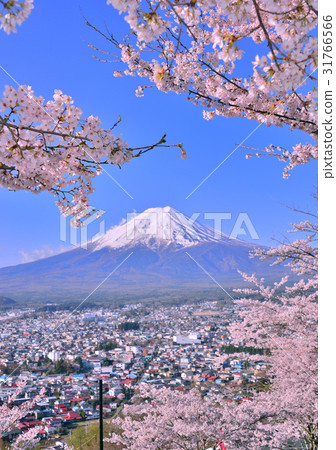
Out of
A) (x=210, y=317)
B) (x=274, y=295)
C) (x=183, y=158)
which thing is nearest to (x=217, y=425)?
(x=274, y=295)

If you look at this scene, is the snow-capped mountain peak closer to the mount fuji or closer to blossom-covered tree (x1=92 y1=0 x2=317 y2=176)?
the mount fuji

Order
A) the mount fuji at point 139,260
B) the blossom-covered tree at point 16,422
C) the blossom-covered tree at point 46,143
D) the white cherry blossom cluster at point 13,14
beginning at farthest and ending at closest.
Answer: the mount fuji at point 139,260, the blossom-covered tree at point 16,422, the blossom-covered tree at point 46,143, the white cherry blossom cluster at point 13,14

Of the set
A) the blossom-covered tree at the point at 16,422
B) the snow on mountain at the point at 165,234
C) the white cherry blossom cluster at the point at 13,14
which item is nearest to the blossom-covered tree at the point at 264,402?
the blossom-covered tree at the point at 16,422

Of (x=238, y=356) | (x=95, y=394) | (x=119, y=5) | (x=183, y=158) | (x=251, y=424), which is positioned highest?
(x=119, y=5)

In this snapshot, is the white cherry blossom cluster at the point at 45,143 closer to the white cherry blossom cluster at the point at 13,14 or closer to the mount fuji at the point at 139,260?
the white cherry blossom cluster at the point at 13,14

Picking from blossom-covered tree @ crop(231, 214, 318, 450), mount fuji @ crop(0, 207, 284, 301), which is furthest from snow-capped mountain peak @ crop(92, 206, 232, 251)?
blossom-covered tree @ crop(231, 214, 318, 450)

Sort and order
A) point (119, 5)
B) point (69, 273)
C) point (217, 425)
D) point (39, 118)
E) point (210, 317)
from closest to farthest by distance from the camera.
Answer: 1. point (119, 5)
2. point (39, 118)
3. point (217, 425)
4. point (210, 317)
5. point (69, 273)

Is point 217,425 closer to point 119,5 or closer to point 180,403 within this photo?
point 180,403

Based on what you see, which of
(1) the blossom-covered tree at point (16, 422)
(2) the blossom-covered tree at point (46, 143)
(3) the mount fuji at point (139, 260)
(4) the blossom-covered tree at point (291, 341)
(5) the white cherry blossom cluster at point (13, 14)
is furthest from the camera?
(3) the mount fuji at point (139, 260)

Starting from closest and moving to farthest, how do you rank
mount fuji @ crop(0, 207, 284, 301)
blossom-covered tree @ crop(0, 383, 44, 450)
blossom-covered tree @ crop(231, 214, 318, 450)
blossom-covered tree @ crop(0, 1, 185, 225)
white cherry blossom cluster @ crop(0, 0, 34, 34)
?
white cherry blossom cluster @ crop(0, 0, 34, 34) → blossom-covered tree @ crop(0, 1, 185, 225) → blossom-covered tree @ crop(0, 383, 44, 450) → blossom-covered tree @ crop(231, 214, 318, 450) → mount fuji @ crop(0, 207, 284, 301)
